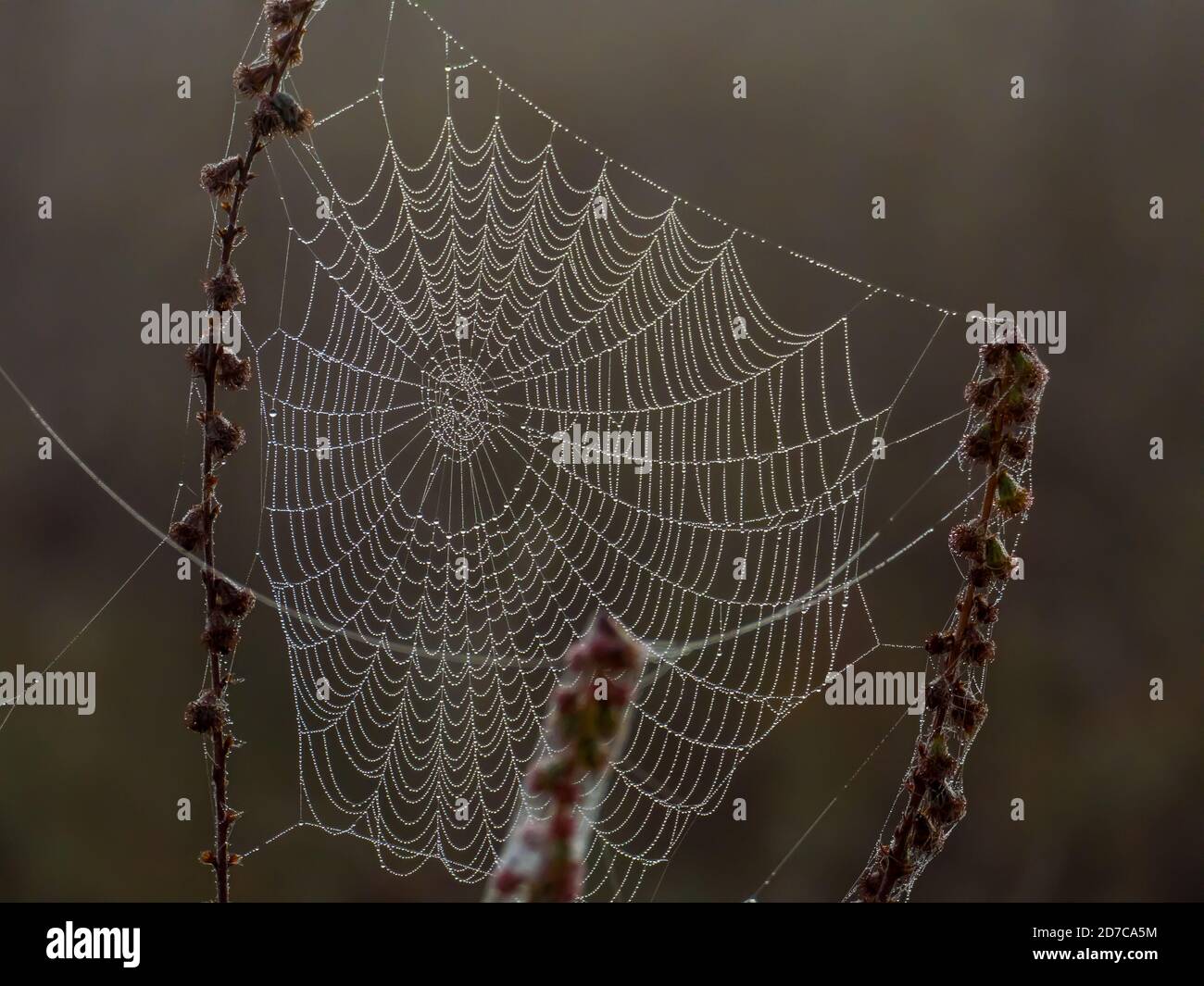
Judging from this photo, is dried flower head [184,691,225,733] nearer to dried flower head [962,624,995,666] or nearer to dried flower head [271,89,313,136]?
dried flower head [271,89,313,136]

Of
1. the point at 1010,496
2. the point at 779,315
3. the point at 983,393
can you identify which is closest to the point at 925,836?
the point at 1010,496

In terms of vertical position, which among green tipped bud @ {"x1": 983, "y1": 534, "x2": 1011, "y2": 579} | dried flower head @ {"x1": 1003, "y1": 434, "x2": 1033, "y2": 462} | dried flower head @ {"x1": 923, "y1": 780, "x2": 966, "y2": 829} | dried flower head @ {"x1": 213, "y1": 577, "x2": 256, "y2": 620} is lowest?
dried flower head @ {"x1": 923, "y1": 780, "x2": 966, "y2": 829}

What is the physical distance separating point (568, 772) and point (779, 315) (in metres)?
9.08

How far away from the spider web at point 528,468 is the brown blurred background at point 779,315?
0.63 metres

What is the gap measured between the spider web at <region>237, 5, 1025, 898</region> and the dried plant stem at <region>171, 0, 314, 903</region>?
11.2 feet

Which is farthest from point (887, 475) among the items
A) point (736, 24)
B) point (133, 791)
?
point (133, 791)

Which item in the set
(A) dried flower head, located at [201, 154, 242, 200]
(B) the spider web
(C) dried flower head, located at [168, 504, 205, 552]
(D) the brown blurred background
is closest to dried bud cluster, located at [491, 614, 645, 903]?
(C) dried flower head, located at [168, 504, 205, 552]

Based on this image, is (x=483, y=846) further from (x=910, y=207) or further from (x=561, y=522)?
(x=910, y=207)

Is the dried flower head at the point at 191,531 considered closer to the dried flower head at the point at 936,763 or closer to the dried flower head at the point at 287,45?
the dried flower head at the point at 287,45

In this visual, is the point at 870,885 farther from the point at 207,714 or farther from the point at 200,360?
the point at 200,360

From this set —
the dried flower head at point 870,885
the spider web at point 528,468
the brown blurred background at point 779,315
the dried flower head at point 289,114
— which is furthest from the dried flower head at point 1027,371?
the brown blurred background at point 779,315

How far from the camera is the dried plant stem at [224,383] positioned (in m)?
2.47

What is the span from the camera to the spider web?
269 inches

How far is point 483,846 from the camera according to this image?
9.12m
